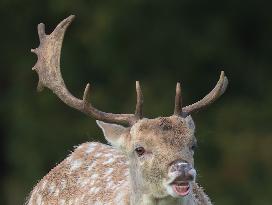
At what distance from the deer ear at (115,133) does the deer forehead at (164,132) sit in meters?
0.30

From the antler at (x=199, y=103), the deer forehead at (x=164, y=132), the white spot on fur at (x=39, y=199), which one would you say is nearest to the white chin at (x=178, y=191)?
the deer forehead at (x=164, y=132)

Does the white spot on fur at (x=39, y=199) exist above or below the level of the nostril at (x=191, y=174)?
above

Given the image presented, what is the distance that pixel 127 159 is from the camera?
41.4 feet

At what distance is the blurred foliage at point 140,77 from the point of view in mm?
26438

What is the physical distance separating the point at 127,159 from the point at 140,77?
15.3 meters

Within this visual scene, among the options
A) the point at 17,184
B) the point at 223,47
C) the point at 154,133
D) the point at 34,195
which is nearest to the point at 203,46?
the point at 223,47

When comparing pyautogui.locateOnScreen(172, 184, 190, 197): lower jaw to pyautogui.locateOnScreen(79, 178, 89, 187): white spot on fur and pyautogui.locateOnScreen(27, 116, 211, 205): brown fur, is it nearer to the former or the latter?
pyautogui.locateOnScreen(27, 116, 211, 205): brown fur

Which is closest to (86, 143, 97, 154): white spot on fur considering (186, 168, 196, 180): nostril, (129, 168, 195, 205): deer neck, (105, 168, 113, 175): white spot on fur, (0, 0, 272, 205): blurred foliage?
(105, 168, 113, 175): white spot on fur

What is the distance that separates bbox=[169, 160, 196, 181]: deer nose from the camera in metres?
11.5

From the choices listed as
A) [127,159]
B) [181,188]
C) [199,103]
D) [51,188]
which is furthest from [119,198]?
[51,188]

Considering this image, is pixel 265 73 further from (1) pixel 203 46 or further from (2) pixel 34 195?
(2) pixel 34 195

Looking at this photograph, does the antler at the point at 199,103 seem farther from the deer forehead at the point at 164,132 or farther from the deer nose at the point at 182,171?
the deer nose at the point at 182,171

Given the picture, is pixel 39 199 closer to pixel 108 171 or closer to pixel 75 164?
pixel 75 164

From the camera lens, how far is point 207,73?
28406 millimetres
